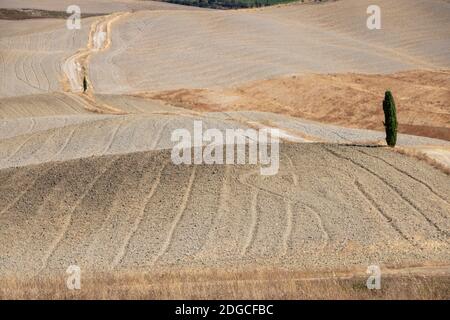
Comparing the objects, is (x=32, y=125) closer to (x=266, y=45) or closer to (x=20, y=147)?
(x=20, y=147)

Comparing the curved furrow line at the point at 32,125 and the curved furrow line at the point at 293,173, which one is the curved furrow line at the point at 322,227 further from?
the curved furrow line at the point at 32,125

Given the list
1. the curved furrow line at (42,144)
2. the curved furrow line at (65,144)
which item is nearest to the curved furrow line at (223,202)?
the curved furrow line at (65,144)

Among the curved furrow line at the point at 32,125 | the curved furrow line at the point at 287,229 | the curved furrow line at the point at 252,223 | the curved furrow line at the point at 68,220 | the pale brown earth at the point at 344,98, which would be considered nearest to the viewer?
the curved furrow line at the point at 287,229

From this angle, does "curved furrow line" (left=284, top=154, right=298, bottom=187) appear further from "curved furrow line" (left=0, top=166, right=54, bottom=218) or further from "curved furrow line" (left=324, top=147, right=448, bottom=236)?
"curved furrow line" (left=0, top=166, right=54, bottom=218)

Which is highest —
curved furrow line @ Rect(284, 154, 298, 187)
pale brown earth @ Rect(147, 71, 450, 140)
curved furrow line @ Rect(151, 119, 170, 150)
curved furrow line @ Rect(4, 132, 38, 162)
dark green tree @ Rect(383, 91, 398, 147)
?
dark green tree @ Rect(383, 91, 398, 147)

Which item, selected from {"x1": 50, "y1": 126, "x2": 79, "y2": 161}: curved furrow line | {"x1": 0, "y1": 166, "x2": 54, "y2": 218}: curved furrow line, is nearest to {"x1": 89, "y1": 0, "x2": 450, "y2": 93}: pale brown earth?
{"x1": 50, "y1": 126, "x2": 79, "y2": 161}: curved furrow line

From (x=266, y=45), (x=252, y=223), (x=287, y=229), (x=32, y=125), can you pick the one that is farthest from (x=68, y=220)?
(x=266, y=45)
